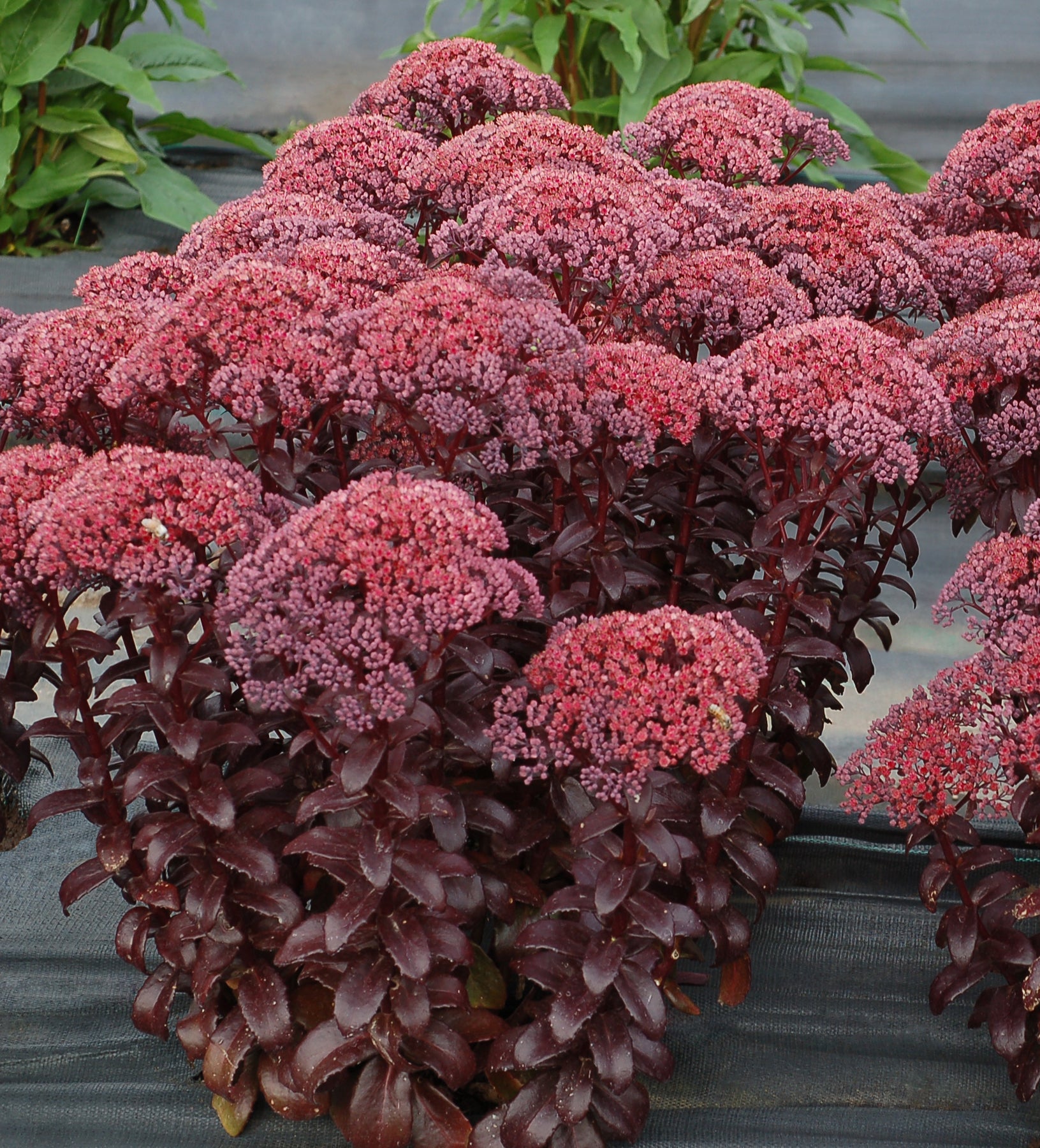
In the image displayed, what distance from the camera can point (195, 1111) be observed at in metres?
2.18

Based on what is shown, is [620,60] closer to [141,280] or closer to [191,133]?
[191,133]

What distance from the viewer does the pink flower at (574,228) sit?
6.43 feet

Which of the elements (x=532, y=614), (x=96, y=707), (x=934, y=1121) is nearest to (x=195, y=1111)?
(x=96, y=707)

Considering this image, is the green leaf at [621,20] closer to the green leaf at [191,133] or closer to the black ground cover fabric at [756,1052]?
the green leaf at [191,133]

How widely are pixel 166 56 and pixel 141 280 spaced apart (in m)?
3.90

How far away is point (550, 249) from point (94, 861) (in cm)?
123

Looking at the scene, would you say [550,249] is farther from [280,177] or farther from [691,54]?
[691,54]

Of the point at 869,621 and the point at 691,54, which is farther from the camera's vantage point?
the point at 691,54

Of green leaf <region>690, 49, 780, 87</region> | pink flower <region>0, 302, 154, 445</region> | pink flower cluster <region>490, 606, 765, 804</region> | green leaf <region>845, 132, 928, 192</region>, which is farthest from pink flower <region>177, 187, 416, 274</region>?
green leaf <region>845, 132, 928, 192</region>

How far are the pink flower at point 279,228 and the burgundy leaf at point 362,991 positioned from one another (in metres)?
1.13

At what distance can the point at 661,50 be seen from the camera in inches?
194

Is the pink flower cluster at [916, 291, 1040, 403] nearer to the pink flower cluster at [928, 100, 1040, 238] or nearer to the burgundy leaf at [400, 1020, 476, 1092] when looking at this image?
the pink flower cluster at [928, 100, 1040, 238]

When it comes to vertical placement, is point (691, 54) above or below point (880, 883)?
above

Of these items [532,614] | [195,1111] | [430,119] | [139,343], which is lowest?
[195,1111]
